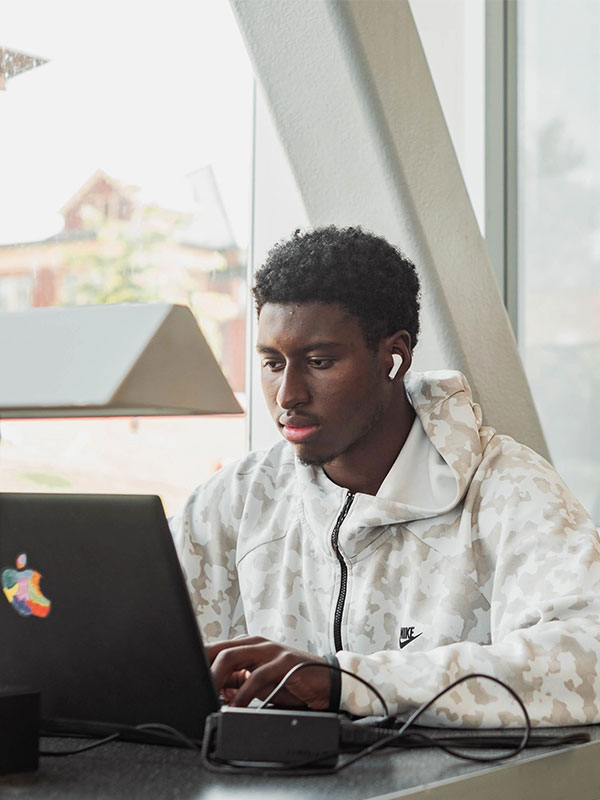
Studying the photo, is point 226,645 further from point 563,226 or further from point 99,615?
point 563,226

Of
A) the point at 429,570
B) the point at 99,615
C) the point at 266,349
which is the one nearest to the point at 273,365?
the point at 266,349

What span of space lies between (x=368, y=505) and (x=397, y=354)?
11.7 inches

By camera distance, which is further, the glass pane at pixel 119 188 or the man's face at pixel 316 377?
the glass pane at pixel 119 188

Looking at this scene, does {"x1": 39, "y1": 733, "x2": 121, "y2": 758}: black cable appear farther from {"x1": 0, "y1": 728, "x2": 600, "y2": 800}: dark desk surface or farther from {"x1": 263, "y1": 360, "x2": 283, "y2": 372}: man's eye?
{"x1": 263, "y1": 360, "x2": 283, "y2": 372}: man's eye

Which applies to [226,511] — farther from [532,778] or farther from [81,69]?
[81,69]

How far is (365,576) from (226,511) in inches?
12.5

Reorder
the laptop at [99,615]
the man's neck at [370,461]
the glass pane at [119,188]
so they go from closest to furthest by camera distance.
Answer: the laptop at [99,615], the man's neck at [370,461], the glass pane at [119,188]

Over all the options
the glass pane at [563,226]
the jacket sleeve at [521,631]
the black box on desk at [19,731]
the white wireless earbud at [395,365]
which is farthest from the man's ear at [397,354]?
the glass pane at [563,226]

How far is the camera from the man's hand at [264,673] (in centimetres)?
112

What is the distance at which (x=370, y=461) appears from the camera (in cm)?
176

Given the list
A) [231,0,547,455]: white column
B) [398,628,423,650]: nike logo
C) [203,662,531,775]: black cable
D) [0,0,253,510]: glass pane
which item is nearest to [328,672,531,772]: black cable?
[203,662,531,775]: black cable

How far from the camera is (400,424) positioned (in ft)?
5.85

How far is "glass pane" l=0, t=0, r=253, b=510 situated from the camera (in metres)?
2.33

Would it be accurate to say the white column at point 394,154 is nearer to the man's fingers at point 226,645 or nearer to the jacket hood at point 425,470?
the jacket hood at point 425,470
